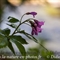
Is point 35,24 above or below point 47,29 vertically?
below

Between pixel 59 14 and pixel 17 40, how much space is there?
1.92m

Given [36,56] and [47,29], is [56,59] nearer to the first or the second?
[36,56]

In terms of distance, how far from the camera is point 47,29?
6.34 ft

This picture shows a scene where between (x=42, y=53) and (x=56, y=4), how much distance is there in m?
1.84

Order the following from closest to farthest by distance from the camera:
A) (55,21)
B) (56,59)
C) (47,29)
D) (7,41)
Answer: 1. (7,41)
2. (56,59)
3. (47,29)
4. (55,21)

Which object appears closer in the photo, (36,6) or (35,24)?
(35,24)

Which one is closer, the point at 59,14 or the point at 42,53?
the point at 42,53

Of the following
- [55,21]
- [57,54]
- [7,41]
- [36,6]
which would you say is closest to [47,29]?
[55,21]

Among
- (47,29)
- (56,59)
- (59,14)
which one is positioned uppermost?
(59,14)

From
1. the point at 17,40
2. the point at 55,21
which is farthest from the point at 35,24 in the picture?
the point at 55,21

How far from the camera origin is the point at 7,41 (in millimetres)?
395

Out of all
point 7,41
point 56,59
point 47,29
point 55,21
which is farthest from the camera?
point 55,21

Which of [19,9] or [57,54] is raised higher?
[19,9]

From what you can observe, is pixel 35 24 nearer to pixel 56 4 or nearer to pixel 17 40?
pixel 17 40
